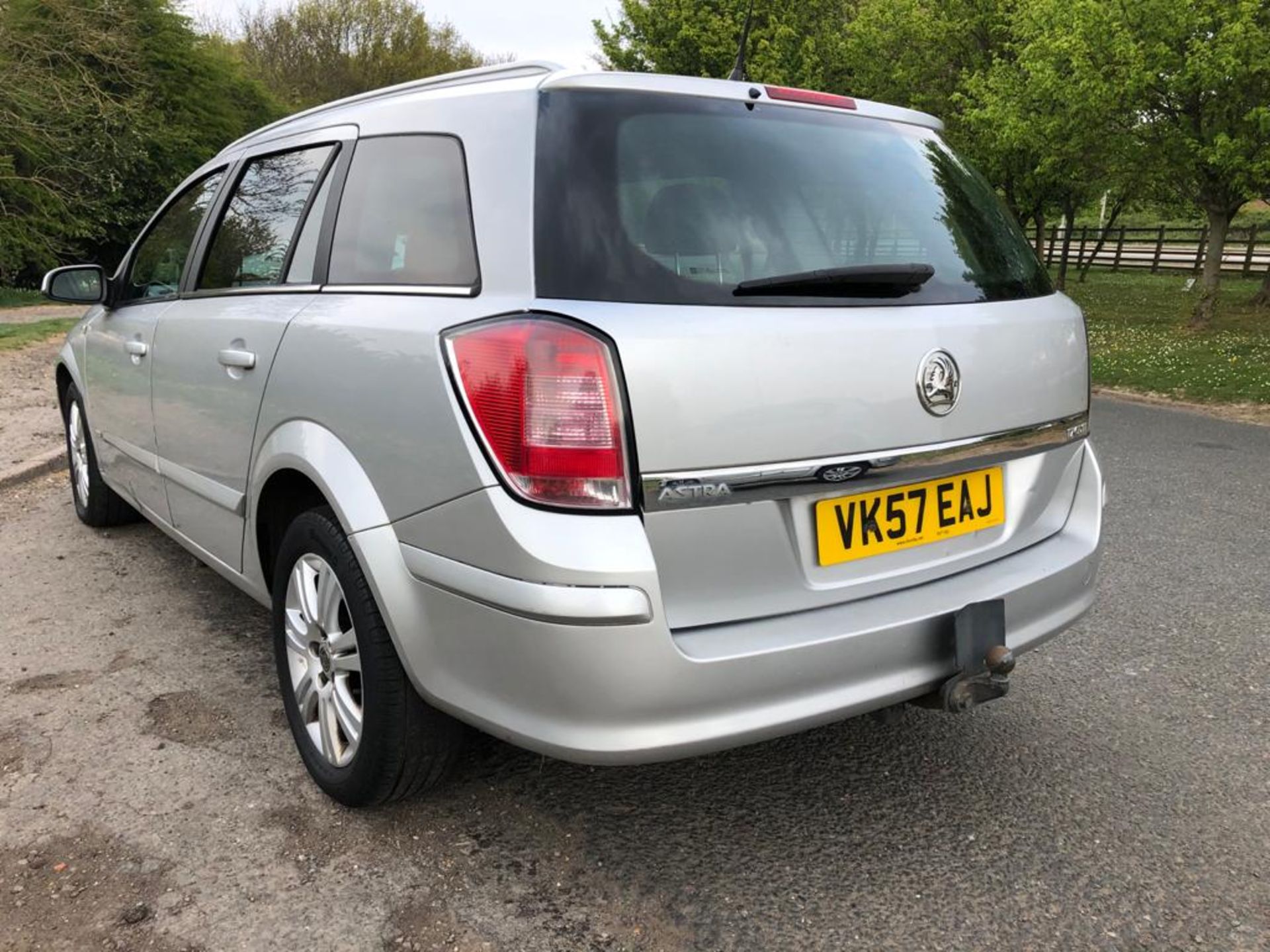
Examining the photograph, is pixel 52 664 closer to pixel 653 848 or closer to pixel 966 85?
pixel 653 848

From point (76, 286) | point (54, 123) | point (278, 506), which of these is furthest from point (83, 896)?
point (54, 123)

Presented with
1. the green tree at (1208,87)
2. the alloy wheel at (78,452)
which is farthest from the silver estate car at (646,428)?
the green tree at (1208,87)

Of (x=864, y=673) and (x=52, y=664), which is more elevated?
(x=864, y=673)

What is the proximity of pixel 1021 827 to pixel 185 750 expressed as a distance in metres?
2.20

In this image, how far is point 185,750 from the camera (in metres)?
2.83

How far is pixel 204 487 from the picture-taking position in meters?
3.15

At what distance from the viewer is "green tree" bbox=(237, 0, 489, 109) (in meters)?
43.8

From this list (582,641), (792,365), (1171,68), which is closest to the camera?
(582,641)

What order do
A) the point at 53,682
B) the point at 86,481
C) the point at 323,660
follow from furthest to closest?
the point at 86,481 < the point at 53,682 < the point at 323,660

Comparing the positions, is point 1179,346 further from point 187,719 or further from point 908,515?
point 187,719

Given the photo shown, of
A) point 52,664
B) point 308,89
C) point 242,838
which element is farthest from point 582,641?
point 308,89

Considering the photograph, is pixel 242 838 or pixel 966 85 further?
pixel 966 85

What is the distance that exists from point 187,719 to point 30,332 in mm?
11994

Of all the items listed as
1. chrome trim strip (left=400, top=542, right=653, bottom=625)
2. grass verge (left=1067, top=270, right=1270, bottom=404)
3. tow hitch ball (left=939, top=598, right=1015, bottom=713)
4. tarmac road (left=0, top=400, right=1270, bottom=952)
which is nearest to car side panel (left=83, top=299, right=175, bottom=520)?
tarmac road (left=0, top=400, right=1270, bottom=952)
